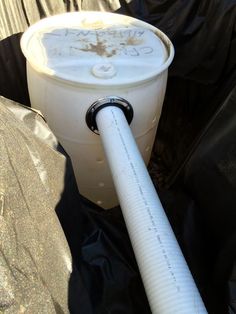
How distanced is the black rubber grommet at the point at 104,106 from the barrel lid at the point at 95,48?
0.16ft

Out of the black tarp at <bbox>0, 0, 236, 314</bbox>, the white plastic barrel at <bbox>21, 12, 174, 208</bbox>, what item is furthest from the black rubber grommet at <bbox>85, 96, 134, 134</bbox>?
the black tarp at <bbox>0, 0, 236, 314</bbox>

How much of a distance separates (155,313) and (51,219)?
223 millimetres

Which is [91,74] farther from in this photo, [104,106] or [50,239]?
[50,239]

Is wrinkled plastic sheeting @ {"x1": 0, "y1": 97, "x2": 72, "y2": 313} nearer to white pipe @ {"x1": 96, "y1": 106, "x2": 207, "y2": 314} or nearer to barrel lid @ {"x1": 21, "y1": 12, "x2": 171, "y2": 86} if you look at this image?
white pipe @ {"x1": 96, "y1": 106, "x2": 207, "y2": 314}


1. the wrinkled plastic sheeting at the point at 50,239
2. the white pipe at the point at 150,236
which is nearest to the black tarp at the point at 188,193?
the wrinkled plastic sheeting at the point at 50,239

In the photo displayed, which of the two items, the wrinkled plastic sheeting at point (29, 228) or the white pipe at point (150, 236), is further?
the white pipe at point (150, 236)

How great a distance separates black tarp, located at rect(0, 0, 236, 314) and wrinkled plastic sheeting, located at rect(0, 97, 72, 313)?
0.22ft

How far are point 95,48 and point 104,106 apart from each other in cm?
20

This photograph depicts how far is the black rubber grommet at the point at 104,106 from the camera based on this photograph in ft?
3.23

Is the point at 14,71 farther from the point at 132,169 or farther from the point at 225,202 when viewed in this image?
the point at 225,202

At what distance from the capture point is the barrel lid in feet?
3.21

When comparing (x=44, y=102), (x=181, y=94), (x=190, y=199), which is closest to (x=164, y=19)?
(x=181, y=94)

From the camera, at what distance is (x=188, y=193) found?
0.98 m

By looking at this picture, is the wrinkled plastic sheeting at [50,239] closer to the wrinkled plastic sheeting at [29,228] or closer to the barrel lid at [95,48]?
the wrinkled plastic sheeting at [29,228]
